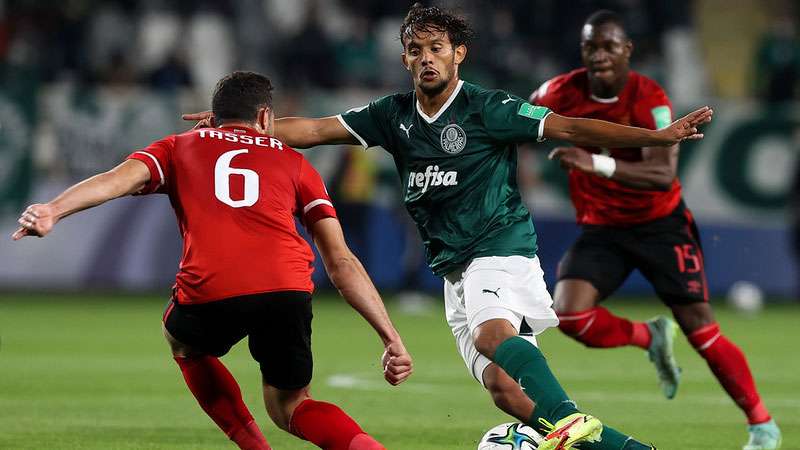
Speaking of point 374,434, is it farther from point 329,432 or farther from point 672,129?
point 672,129

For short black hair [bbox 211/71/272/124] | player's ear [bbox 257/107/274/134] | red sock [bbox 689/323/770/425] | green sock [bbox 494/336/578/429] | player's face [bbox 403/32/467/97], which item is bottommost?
red sock [bbox 689/323/770/425]

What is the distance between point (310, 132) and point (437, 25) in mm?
810

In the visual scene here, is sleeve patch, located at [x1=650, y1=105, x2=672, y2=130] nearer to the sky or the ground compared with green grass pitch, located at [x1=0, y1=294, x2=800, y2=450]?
nearer to the sky

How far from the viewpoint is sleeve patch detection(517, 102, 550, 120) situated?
630 cm

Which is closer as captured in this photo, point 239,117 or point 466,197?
point 239,117

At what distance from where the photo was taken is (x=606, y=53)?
8.18 metres

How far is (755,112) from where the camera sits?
18.2m

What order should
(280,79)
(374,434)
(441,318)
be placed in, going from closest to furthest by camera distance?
(374,434)
(441,318)
(280,79)

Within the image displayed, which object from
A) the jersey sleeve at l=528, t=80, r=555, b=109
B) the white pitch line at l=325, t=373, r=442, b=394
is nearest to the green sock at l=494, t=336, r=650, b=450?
the jersey sleeve at l=528, t=80, r=555, b=109

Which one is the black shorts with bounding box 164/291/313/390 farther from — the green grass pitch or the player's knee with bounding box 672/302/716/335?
the player's knee with bounding box 672/302/716/335

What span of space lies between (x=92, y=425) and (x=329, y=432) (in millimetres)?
2781

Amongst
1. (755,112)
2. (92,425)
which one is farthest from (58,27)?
(92,425)

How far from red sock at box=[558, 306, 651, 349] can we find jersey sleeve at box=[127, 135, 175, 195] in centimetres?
317

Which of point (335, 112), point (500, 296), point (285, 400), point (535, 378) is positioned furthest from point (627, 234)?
point (335, 112)
